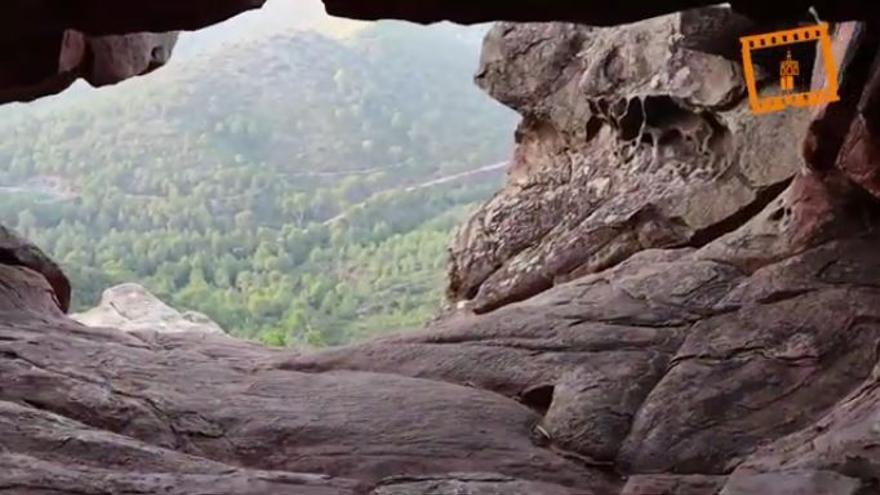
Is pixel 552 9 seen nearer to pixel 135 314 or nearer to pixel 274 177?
pixel 135 314

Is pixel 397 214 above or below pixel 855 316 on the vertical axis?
below

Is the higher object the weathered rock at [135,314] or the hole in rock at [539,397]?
the hole in rock at [539,397]

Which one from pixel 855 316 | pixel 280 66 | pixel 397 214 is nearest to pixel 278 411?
pixel 855 316

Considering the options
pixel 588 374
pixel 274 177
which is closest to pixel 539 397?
pixel 588 374

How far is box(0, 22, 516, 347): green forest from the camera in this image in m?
35.2

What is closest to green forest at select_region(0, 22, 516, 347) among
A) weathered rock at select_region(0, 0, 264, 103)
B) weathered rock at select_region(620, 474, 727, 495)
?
weathered rock at select_region(0, 0, 264, 103)

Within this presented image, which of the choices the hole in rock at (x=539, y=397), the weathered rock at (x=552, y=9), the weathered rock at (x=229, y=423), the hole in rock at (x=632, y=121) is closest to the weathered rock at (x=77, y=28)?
the weathered rock at (x=552, y=9)

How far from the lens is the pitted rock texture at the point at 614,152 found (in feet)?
37.9

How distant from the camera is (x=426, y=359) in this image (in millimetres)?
9688

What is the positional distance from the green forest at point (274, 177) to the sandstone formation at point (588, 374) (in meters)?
17.8

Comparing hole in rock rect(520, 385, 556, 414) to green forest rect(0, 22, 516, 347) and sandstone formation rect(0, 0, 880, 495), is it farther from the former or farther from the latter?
green forest rect(0, 22, 516, 347)

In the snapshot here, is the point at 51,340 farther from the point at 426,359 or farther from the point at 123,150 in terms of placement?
the point at 123,150

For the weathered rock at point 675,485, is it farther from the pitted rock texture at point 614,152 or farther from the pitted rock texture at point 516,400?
the pitted rock texture at point 614,152

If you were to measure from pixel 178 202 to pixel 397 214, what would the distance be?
10.0 m
